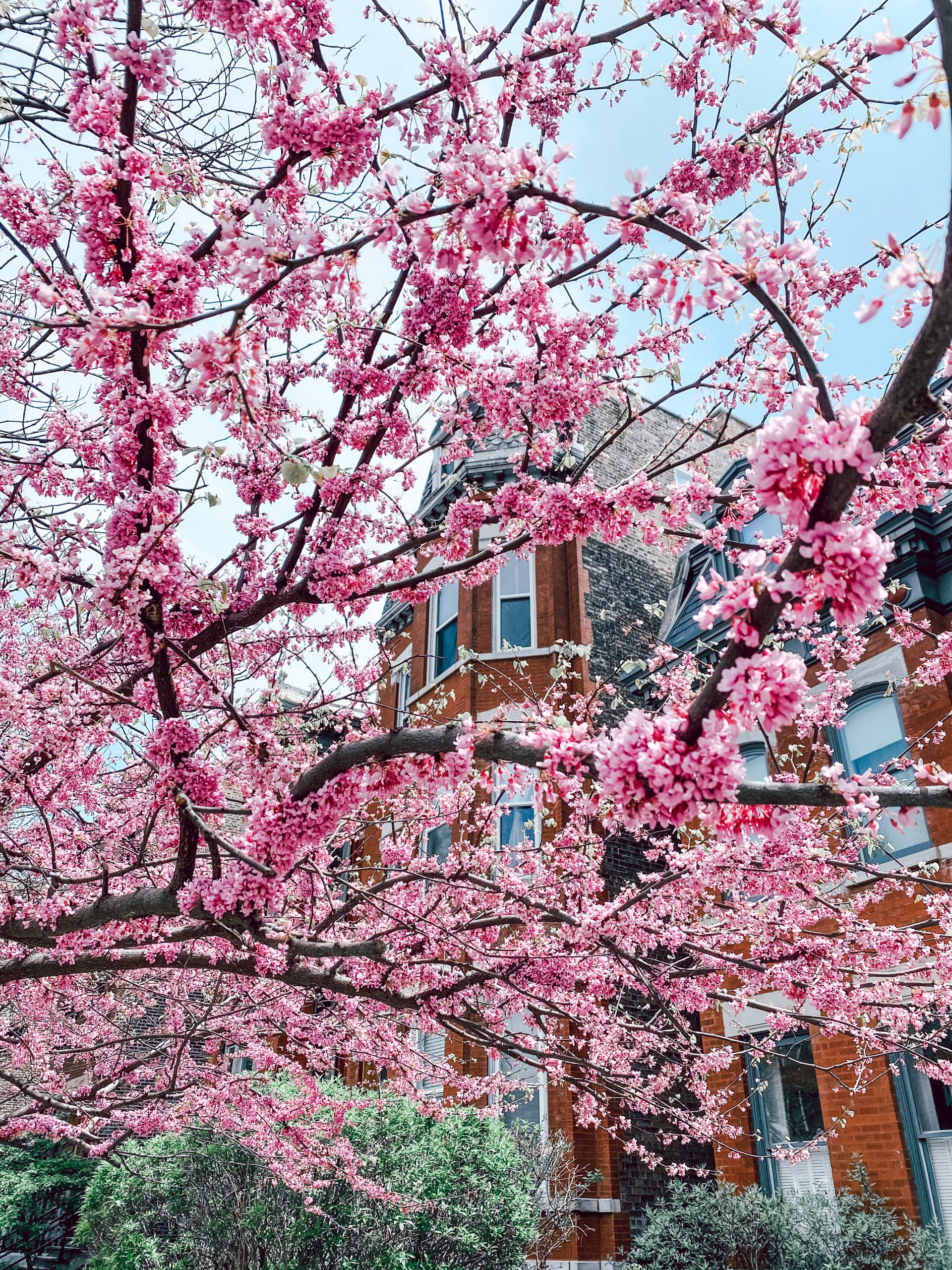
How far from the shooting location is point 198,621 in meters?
4.76

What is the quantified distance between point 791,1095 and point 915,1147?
1.76m

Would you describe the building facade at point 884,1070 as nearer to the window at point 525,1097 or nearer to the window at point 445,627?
the window at point 525,1097

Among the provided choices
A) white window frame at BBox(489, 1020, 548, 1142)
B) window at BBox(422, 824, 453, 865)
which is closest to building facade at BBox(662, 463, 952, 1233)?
white window frame at BBox(489, 1020, 548, 1142)

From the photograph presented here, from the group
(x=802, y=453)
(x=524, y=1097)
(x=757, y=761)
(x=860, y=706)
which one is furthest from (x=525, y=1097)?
(x=802, y=453)

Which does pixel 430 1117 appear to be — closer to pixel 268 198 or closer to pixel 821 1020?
pixel 821 1020

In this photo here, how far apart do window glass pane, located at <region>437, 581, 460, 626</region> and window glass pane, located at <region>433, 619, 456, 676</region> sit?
15 cm

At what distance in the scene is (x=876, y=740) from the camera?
1048 centimetres

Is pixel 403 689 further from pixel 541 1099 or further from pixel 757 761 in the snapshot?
pixel 541 1099

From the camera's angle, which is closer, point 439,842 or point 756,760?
point 756,760

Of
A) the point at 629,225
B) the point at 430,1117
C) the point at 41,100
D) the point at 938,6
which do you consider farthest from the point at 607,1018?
the point at 41,100

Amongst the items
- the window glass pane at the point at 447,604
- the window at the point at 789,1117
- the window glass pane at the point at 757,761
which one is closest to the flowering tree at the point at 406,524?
the window at the point at 789,1117

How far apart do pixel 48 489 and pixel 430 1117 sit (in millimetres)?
8942

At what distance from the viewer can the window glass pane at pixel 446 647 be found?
1605 centimetres

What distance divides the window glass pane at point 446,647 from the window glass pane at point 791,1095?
827cm
